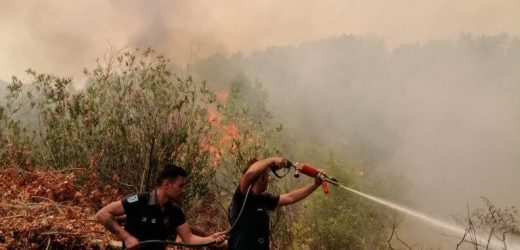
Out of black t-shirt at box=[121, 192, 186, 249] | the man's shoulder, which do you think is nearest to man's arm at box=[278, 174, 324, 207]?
black t-shirt at box=[121, 192, 186, 249]

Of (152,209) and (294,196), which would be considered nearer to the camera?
(152,209)

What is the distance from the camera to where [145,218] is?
180 inches

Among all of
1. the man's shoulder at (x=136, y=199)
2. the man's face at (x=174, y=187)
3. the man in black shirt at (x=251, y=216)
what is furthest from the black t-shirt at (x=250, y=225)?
the man's shoulder at (x=136, y=199)

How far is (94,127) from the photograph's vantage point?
34.2 feet

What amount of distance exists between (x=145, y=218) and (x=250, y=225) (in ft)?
3.46

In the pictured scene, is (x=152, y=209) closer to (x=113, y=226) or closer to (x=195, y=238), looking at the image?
(x=113, y=226)

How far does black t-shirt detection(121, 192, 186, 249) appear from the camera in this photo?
451cm

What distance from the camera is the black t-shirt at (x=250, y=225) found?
4699 millimetres

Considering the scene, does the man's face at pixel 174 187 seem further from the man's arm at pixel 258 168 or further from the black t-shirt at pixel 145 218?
the man's arm at pixel 258 168

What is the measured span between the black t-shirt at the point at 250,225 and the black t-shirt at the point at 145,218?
2.32 ft

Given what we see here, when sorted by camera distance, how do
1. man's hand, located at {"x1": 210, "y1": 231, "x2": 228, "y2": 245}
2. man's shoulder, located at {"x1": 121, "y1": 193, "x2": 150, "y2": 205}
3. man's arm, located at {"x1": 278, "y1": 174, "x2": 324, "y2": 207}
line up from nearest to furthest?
man's shoulder, located at {"x1": 121, "y1": 193, "x2": 150, "y2": 205}, man's hand, located at {"x1": 210, "y1": 231, "x2": 228, "y2": 245}, man's arm, located at {"x1": 278, "y1": 174, "x2": 324, "y2": 207}

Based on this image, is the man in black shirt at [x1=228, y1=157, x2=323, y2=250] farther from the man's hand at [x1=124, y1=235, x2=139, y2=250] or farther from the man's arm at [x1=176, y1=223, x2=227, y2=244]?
the man's hand at [x1=124, y1=235, x2=139, y2=250]

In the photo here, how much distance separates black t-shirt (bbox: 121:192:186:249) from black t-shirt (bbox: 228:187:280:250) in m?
0.71

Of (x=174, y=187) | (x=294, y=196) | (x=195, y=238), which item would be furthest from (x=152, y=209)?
(x=294, y=196)
